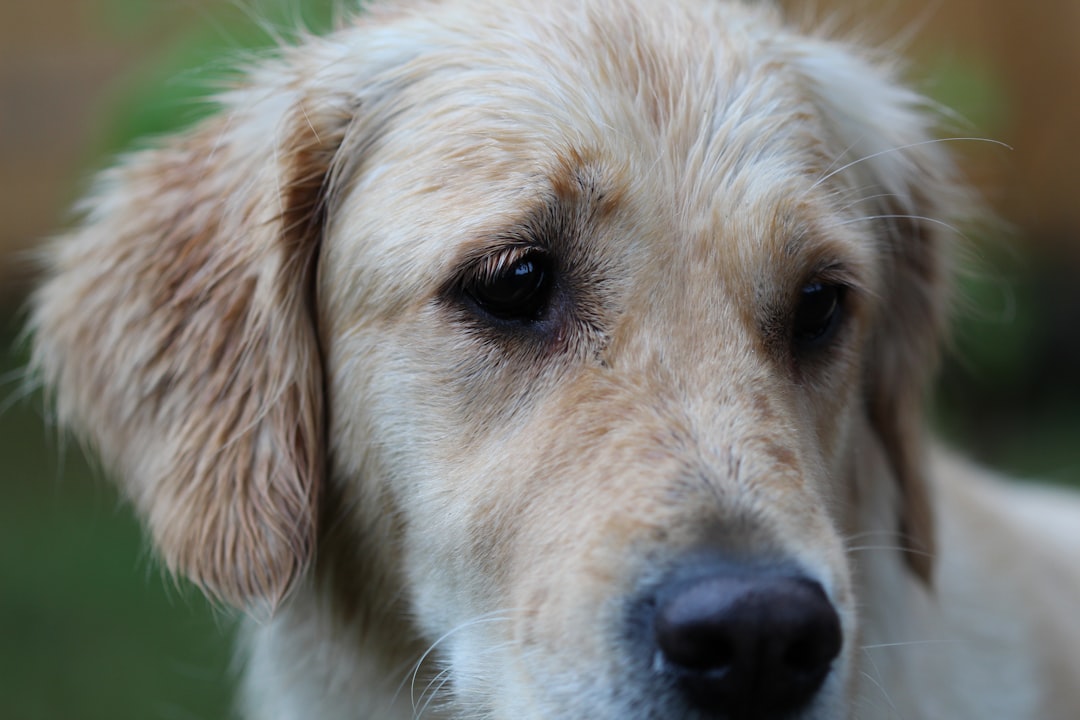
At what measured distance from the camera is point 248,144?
324 centimetres

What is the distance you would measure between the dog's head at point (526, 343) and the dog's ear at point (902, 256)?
3cm

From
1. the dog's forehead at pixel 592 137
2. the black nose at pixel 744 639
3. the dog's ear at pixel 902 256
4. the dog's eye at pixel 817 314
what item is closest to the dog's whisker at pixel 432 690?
the black nose at pixel 744 639

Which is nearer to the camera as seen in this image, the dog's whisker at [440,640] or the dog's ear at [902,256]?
the dog's whisker at [440,640]

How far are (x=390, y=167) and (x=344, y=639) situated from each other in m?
1.39

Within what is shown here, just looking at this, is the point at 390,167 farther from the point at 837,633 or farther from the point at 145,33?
the point at 145,33

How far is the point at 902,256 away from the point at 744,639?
1964 millimetres

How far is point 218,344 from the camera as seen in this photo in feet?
10.1

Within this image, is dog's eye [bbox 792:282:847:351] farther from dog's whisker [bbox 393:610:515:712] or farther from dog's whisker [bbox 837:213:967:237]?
dog's whisker [bbox 393:610:515:712]

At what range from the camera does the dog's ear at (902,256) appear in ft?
11.3

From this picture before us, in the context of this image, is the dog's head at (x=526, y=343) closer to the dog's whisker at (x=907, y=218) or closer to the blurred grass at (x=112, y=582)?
the dog's whisker at (x=907, y=218)

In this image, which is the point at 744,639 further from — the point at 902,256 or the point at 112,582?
the point at 112,582

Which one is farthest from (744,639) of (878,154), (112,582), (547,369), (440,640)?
(112,582)

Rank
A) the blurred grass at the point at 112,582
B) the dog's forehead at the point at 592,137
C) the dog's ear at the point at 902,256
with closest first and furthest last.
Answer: the dog's forehead at the point at 592,137, the dog's ear at the point at 902,256, the blurred grass at the point at 112,582

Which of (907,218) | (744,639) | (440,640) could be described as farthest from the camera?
(907,218)
